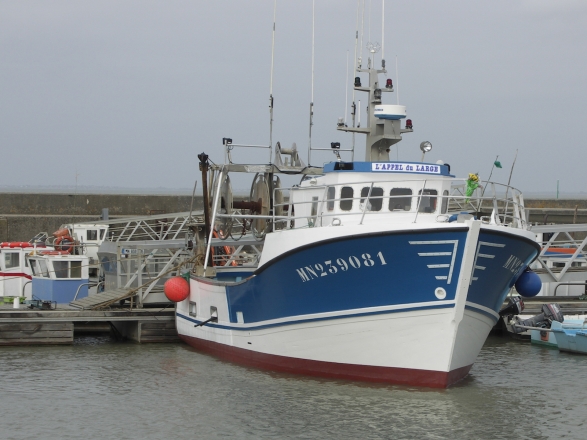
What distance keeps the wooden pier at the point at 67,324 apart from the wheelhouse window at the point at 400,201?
6.88 metres

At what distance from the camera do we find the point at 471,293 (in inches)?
539

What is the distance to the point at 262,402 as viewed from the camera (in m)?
13.5

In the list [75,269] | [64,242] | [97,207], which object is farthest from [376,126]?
[97,207]

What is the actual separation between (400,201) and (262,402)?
4362mm

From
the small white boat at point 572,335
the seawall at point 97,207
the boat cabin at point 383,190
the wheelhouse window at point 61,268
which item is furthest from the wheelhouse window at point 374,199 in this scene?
the seawall at point 97,207

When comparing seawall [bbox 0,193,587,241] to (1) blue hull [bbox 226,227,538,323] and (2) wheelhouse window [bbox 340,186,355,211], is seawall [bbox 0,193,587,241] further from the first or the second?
(1) blue hull [bbox 226,227,538,323]

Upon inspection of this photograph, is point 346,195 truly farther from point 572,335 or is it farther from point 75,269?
point 75,269

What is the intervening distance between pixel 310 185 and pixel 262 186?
1.52m

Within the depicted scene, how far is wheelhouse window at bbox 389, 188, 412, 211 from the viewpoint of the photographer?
15.3 m

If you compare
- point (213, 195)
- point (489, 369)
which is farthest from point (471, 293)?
point (213, 195)

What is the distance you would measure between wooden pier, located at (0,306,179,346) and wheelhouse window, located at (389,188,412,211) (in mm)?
6882

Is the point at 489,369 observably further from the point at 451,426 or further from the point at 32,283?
the point at 32,283

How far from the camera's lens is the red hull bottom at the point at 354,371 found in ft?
45.6

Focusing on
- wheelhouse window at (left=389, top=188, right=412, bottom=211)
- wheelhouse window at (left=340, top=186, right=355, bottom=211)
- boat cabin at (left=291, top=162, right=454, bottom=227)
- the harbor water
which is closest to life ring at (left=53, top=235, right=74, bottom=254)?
the harbor water
